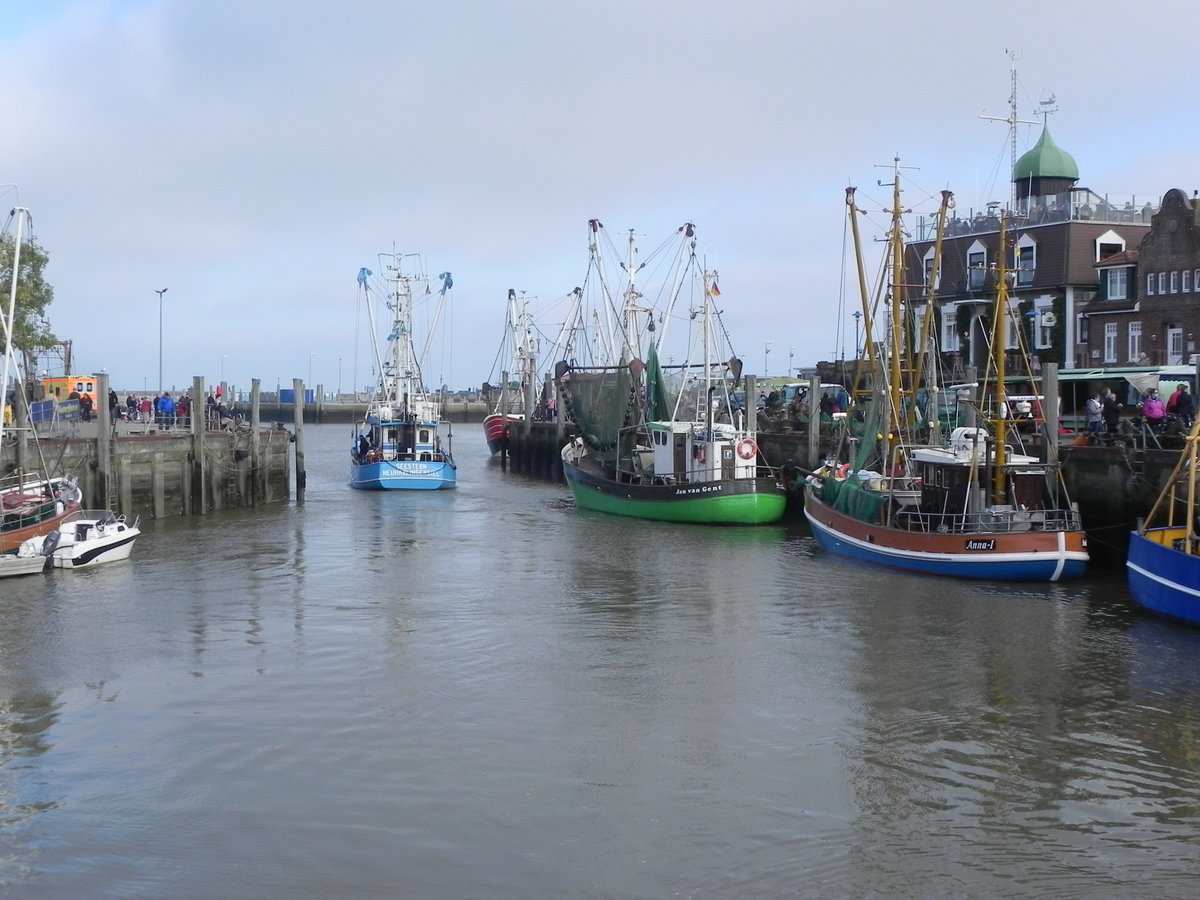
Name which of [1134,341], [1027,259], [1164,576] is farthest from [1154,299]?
[1164,576]

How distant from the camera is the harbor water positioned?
12969 mm

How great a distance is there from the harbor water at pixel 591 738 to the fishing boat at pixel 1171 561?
1.74 feet

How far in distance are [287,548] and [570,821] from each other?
79.6ft

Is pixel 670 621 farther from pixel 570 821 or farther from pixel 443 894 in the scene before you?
pixel 443 894

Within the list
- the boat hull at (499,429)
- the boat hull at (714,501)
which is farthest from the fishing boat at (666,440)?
the boat hull at (499,429)

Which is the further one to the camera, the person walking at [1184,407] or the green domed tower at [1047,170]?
the green domed tower at [1047,170]

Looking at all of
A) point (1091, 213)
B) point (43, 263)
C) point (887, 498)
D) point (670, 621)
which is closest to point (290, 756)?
point (670, 621)

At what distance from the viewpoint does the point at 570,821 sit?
46.3ft

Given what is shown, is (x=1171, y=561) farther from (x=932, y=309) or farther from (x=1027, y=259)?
(x=1027, y=259)

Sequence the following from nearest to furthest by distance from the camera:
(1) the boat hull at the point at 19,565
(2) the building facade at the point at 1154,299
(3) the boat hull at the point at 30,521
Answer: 1. (1) the boat hull at the point at 19,565
2. (3) the boat hull at the point at 30,521
3. (2) the building facade at the point at 1154,299

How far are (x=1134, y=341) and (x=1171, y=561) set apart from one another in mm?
32140

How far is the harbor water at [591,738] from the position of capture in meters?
13.0

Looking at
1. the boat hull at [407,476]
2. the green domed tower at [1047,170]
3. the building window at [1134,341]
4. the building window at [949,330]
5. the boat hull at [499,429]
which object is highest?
the green domed tower at [1047,170]

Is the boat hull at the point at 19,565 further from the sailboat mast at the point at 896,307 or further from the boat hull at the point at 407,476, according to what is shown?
the boat hull at the point at 407,476
